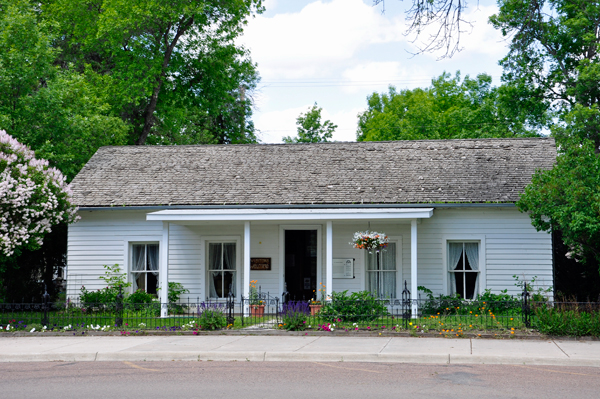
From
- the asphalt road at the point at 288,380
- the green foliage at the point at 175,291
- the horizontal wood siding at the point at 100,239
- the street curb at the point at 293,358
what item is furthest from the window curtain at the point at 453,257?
the horizontal wood siding at the point at 100,239

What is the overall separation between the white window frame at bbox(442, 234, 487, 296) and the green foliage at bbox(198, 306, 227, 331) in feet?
21.2

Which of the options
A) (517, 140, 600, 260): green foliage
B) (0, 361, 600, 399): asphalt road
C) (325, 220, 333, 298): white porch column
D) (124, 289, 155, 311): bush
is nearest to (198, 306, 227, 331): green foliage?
(325, 220, 333, 298): white porch column

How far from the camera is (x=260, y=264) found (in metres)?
18.1

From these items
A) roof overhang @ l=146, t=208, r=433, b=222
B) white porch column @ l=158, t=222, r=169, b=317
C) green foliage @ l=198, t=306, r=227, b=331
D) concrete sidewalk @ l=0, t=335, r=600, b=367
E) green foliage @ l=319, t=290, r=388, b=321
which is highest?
roof overhang @ l=146, t=208, r=433, b=222

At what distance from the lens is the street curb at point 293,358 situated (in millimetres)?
10430

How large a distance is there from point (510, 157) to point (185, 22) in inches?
715

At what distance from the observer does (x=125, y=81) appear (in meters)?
28.0

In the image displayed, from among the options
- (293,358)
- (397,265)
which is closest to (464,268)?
(397,265)

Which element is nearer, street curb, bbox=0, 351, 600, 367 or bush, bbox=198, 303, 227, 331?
street curb, bbox=0, 351, 600, 367

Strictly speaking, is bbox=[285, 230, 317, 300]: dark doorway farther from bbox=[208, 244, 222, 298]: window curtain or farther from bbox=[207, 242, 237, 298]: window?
bbox=[208, 244, 222, 298]: window curtain

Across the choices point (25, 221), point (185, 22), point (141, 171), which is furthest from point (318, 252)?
point (185, 22)

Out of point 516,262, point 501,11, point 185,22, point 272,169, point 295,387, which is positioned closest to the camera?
point 295,387

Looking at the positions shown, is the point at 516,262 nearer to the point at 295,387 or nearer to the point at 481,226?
the point at 481,226

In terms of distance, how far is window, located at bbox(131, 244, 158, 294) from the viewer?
1845 centimetres
